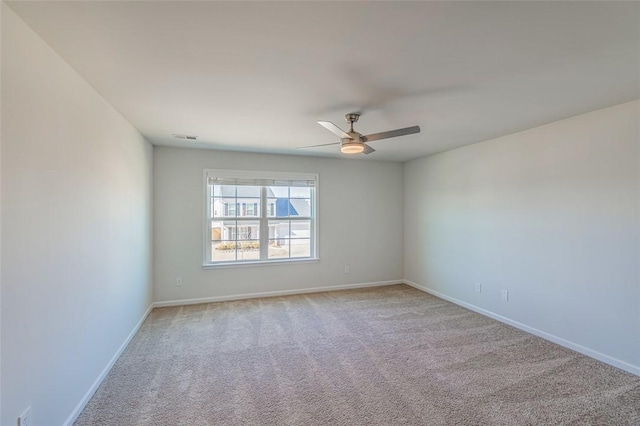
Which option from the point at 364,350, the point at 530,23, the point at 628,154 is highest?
the point at 530,23

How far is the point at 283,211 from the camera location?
5016mm

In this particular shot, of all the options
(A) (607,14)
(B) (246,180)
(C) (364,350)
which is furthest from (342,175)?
(A) (607,14)

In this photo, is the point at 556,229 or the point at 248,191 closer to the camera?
the point at 556,229

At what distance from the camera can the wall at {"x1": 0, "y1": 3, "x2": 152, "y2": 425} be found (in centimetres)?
142

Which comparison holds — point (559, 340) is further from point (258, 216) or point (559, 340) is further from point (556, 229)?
point (258, 216)

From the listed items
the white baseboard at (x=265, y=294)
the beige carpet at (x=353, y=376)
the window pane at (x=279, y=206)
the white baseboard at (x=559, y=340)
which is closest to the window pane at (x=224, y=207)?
the window pane at (x=279, y=206)

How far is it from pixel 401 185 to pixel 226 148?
10.7 feet

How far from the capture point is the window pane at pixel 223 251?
182 inches

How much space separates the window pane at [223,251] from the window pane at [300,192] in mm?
1292

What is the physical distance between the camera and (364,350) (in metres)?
2.98

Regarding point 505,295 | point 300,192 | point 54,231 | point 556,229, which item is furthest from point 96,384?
point 556,229

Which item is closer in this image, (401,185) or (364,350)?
Answer: (364,350)

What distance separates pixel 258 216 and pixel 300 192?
0.84 metres

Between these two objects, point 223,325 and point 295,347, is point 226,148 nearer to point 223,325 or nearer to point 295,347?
point 223,325
